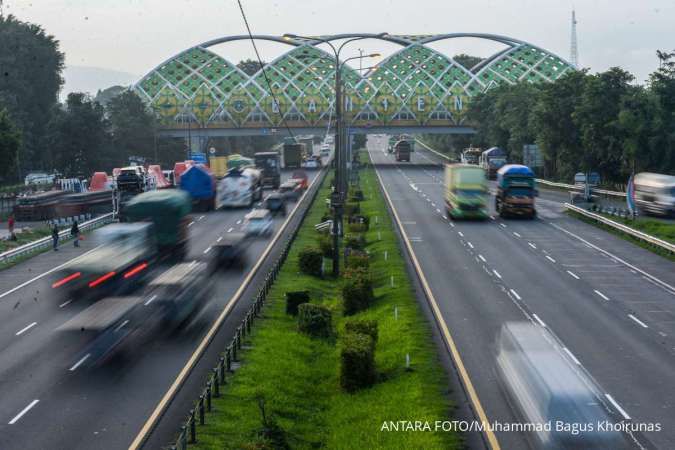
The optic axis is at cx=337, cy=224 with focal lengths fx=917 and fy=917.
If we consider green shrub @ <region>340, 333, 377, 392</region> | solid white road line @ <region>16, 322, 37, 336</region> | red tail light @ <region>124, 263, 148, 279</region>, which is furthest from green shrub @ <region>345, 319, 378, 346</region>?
solid white road line @ <region>16, 322, 37, 336</region>

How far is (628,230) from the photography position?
57531 millimetres

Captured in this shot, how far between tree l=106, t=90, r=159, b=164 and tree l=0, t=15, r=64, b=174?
31.5 feet

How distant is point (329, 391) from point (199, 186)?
52.3 metres

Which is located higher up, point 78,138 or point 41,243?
point 78,138

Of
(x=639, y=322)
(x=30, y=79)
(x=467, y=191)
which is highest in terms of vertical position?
(x=30, y=79)

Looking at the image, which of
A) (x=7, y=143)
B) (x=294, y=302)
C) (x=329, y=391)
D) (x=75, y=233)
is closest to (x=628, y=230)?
(x=294, y=302)

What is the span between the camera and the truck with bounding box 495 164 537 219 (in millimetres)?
66938

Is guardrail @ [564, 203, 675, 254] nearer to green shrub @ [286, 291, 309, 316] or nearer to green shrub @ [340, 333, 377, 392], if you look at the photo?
green shrub @ [286, 291, 309, 316]

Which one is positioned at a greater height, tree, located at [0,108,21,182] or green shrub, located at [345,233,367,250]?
tree, located at [0,108,21,182]

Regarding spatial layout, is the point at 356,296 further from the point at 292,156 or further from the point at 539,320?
the point at 292,156

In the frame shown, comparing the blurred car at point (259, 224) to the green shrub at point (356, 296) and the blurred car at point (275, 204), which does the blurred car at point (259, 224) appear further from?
the green shrub at point (356, 296)

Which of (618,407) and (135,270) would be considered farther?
(135,270)

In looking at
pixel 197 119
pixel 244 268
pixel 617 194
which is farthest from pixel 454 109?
pixel 244 268

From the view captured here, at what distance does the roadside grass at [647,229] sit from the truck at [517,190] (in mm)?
4374
